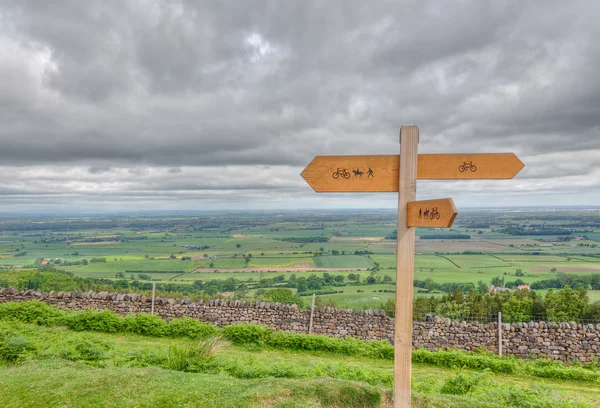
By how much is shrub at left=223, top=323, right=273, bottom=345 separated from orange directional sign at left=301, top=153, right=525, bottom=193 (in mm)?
6808

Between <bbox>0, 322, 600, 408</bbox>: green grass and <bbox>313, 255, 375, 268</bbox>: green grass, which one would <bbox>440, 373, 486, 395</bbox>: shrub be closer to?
<bbox>0, 322, 600, 408</bbox>: green grass

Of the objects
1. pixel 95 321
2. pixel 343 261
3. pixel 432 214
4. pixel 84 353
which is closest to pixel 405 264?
pixel 432 214

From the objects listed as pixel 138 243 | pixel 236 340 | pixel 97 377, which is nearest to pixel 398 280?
pixel 97 377

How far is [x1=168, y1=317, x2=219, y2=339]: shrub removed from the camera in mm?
9625

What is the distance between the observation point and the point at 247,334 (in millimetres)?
9289

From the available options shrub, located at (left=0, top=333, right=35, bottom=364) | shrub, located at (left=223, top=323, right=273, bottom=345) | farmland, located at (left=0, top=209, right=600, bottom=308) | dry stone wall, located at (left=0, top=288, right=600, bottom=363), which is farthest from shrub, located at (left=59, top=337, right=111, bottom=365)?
farmland, located at (left=0, top=209, right=600, bottom=308)

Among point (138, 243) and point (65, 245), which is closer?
point (65, 245)

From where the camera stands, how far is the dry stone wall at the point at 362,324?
9219 mm

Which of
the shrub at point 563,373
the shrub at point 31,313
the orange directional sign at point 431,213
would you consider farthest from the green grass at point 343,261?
the orange directional sign at point 431,213

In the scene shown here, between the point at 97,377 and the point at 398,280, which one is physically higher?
the point at 398,280

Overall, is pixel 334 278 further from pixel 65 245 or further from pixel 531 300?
pixel 65 245

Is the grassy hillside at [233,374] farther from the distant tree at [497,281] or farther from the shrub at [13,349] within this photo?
the distant tree at [497,281]

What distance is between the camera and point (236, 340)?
9.30 m

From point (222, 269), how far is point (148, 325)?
2346 cm
